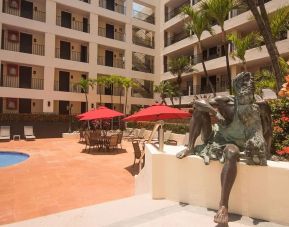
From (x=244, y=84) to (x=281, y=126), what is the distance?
3.19 m

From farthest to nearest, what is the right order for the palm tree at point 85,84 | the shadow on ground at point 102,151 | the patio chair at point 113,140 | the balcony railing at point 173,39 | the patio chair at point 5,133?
the balcony railing at point 173,39, the palm tree at point 85,84, the patio chair at point 5,133, the patio chair at point 113,140, the shadow on ground at point 102,151

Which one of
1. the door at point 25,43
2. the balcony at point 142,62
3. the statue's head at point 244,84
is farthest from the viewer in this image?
the balcony at point 142,62

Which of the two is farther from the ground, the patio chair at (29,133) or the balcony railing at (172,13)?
the balcony railing at (172,13)

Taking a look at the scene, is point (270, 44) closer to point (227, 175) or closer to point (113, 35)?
point (227, 175)

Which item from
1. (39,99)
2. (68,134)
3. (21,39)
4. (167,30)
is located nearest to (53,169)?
(68,134)

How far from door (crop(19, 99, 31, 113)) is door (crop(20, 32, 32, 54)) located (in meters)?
4.75

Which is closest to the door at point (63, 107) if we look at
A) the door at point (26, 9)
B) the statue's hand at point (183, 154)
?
the door at point (26, 9)

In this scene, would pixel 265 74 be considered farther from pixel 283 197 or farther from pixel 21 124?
pixel 21 124

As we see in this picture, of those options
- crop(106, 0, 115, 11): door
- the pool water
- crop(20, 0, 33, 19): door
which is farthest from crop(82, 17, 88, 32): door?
the pool water

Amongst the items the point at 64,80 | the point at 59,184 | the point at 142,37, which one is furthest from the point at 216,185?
the point at 142,37

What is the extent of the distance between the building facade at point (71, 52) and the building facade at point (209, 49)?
2.07 m

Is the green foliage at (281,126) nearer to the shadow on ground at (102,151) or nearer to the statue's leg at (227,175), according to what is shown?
the statue's leg at (227,175)

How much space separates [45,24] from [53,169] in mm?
20758

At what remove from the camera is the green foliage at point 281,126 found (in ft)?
22.9
